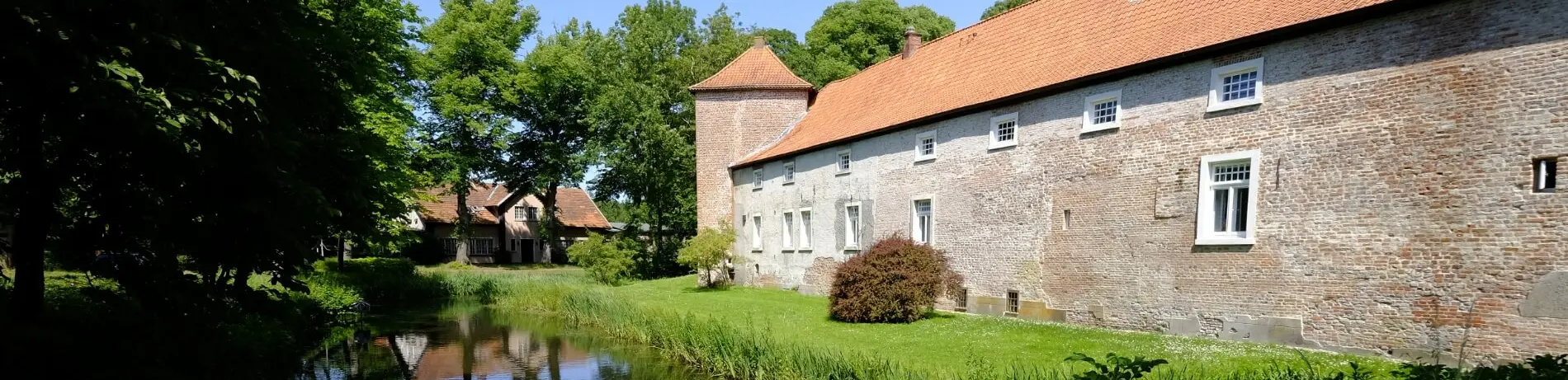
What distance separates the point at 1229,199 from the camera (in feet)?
42.6

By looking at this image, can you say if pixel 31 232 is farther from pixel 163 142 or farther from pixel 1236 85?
pixel 1236 85

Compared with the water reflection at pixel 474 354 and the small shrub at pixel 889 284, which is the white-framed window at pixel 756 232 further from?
the small shrub at pixel 889 284

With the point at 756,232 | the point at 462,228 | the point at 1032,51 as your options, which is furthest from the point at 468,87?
the point at 1032,51

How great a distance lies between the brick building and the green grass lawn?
30.3 inches

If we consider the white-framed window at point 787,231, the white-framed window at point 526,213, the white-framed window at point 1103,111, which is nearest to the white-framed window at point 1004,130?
the white-framed window at point 1103,111

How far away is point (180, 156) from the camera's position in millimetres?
5629

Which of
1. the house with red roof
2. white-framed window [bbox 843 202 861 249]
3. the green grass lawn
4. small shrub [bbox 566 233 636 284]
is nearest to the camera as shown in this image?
the green grass lawn

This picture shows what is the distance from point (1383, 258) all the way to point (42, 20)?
44.4ft

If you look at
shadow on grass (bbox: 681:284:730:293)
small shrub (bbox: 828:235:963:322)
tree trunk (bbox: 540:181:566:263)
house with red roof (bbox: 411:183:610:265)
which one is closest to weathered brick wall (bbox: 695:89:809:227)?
shadow on grass (bbox: 681:284:730:293)

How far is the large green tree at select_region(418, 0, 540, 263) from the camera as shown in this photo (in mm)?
35906

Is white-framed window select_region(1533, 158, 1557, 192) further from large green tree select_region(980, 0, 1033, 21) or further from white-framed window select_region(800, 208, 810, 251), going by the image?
large green tree select_region(980, 0, 1033, 21)

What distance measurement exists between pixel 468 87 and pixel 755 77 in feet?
46.5

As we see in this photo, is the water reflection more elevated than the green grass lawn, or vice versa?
the green grass lawn

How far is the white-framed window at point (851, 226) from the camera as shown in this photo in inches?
874
